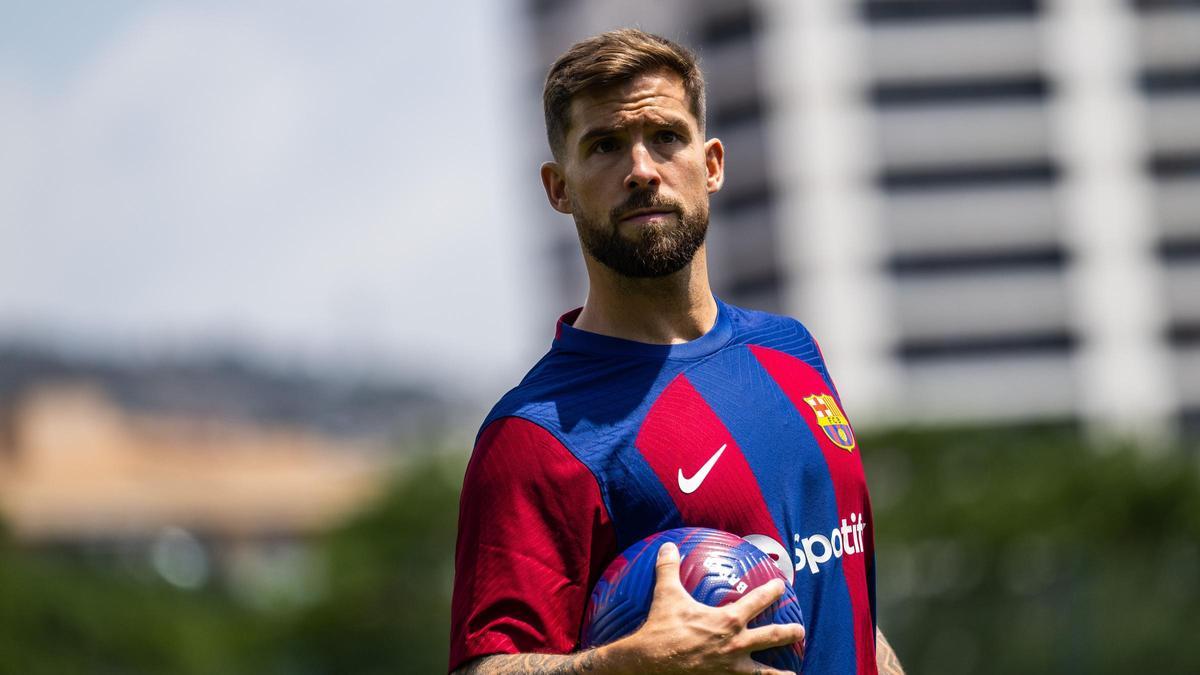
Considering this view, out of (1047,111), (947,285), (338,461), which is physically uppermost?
(1047,111)

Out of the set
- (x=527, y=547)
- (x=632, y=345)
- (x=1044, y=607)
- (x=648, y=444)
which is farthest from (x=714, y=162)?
(x=1044, y=607)

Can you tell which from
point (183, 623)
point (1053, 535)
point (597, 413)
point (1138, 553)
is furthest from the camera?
point (1053, 535)

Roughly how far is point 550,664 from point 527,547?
23 cm

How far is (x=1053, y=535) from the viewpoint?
1474 inches

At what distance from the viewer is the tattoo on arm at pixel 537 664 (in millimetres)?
3344

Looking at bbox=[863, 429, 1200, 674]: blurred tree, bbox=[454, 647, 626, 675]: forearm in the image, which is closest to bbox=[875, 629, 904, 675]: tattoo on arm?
bbox=[454, 647, 626, 675]: forearm

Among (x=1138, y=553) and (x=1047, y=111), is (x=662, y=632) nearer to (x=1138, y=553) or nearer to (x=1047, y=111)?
(x=1138, y=553)

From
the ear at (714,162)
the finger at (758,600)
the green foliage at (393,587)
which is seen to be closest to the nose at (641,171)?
the ear at (714,162)

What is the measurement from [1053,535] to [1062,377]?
3772 centimetres

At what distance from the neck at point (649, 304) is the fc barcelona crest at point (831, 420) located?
30 centimetres

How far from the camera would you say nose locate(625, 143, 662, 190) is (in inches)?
143

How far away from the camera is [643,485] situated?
3.52 metres

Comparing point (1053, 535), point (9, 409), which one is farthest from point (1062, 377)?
point (9, 409)

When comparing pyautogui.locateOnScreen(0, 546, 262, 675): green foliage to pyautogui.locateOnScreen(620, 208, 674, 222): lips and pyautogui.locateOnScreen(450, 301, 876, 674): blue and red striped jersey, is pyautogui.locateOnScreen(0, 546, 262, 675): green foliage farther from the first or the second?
pyautogui.locateOnScreen(620, 208, 674, 222): lips
